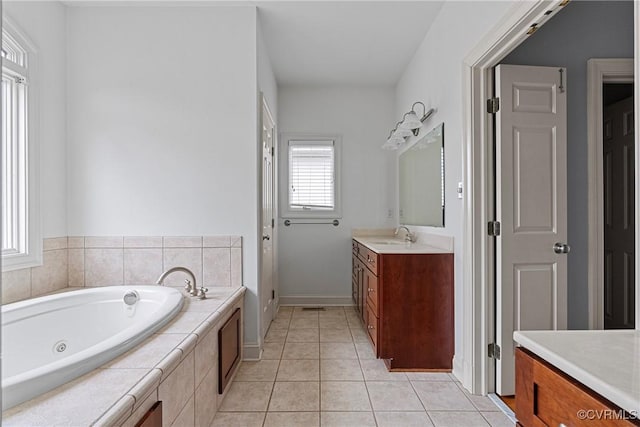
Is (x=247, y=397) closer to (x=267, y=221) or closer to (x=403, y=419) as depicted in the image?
(x=403, y=419)

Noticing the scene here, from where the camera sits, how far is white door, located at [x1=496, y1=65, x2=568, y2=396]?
7.02ft

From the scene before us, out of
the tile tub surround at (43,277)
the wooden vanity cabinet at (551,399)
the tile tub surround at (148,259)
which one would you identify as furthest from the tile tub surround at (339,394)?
the tile tub surround at (43,277)

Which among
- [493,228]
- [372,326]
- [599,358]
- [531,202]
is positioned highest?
[531,202]

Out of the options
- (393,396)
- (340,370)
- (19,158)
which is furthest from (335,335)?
(19,158)

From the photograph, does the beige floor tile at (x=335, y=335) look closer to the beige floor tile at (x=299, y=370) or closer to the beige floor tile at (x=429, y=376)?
the beige floor tile at (x=299, y=370)

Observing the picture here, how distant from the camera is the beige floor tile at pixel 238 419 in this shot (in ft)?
6.29

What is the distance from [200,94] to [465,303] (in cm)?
230

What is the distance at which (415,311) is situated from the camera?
2.52 metres

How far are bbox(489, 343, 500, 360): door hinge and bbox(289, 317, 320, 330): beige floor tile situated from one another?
5.44 feet

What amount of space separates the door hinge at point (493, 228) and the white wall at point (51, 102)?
2.86m

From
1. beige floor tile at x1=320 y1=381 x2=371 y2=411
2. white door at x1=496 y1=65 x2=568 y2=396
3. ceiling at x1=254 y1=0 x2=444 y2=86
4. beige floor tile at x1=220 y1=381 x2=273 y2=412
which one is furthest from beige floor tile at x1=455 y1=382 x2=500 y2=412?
ceiling at x1=254 y1=0 x2=444 y2=86

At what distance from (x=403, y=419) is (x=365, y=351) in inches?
36.2

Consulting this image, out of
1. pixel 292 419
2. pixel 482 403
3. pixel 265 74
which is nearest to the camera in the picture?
pixel 292 419

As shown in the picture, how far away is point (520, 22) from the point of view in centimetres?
172
